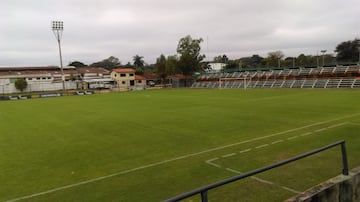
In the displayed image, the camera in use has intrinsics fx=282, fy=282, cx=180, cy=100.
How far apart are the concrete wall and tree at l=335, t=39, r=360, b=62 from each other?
70101 millimetres

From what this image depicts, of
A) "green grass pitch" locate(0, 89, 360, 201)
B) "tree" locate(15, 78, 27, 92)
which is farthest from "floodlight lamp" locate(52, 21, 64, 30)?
"green grass pitch" locate(0, 89, 360, 201)

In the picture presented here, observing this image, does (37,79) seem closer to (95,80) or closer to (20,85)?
(95,80)

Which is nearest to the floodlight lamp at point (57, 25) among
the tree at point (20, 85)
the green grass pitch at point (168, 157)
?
the tree at point (20, 85)

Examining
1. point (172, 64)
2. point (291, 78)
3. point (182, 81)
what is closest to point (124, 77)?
point (172, 64)

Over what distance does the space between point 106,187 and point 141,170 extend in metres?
1.22

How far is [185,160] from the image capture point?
26.0 feet

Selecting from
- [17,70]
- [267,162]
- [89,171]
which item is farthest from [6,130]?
[17,70]

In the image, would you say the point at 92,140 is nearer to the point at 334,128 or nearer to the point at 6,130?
the point at 6,130

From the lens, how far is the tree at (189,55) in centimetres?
6062

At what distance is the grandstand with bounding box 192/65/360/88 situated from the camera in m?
36.2

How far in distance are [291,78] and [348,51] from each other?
114ft

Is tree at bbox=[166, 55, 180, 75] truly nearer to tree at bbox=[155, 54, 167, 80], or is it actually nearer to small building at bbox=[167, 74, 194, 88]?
small building at bbox=[167, 74, 194, 88]

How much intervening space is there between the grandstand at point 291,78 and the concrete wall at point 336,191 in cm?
3448

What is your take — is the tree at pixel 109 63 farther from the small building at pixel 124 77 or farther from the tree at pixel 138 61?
the small building at pixel 124 77
